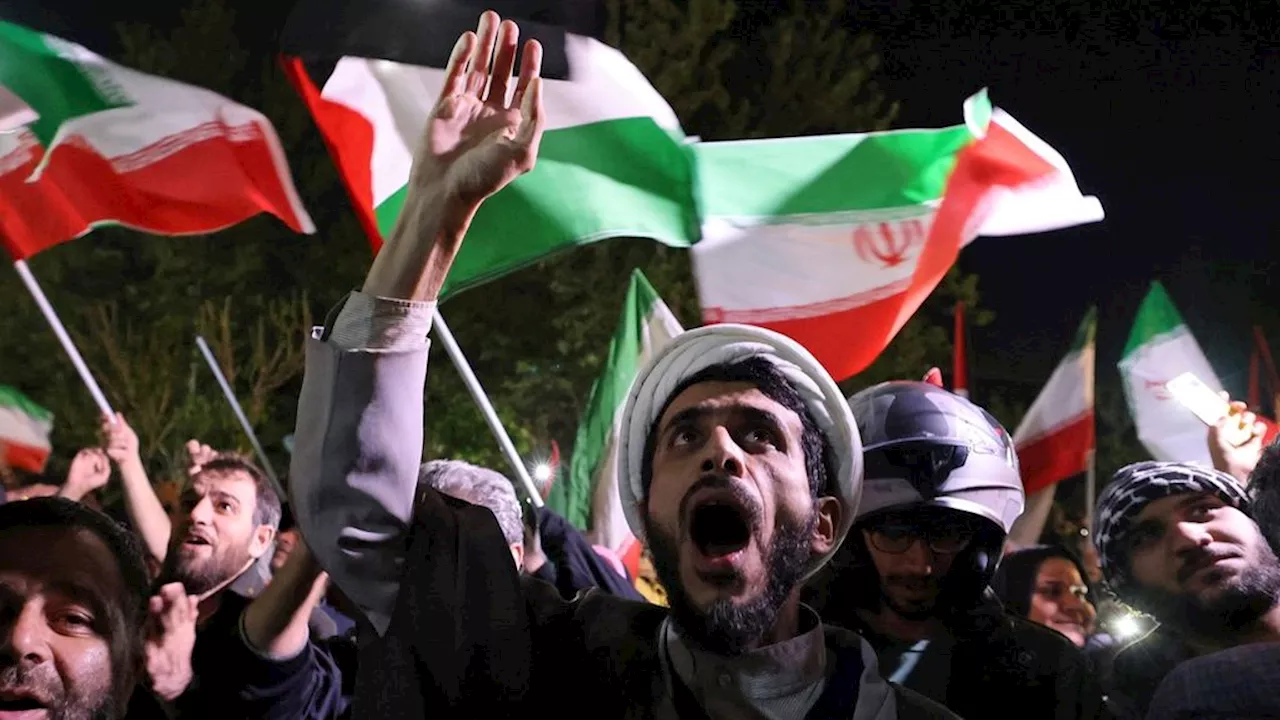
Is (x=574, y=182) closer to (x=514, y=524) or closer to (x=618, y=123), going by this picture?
(x=618, y=123)

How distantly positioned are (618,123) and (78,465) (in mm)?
2582

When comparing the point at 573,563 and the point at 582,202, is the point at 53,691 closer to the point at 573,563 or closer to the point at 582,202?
the point at 573,563

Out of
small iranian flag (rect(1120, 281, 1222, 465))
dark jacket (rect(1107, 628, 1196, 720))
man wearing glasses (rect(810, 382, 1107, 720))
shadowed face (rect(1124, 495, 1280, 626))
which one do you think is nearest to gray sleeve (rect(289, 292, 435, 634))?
man wearing glasses (rect(810, 382, 1107, 720))

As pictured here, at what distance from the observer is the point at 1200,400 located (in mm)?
4516

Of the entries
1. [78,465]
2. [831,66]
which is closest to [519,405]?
[831,66]

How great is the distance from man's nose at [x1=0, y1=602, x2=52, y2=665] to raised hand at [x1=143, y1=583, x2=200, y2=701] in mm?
366

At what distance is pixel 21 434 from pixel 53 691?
5.58 meters

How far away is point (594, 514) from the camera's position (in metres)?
6.08

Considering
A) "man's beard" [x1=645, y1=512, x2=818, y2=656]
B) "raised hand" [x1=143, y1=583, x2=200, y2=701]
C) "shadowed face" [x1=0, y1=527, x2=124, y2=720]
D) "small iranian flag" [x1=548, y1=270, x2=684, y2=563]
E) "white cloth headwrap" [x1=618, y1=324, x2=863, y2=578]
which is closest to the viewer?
"man's beard" [x1=645, y1=512, x2=818, y2=656]

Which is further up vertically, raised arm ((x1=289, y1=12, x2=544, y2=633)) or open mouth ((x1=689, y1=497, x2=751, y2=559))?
raised arm ((x1=289, y1=12, x2=544, y2=633))

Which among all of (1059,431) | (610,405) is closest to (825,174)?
(610,405)

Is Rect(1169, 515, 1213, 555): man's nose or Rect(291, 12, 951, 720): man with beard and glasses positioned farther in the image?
Rect(1169, 515, 1213, 555): man's nose

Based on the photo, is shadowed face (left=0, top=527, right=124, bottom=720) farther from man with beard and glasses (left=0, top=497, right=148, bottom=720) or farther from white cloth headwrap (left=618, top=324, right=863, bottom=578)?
white cloth headwrap (left=618, top=324, right=863, bottom=578)

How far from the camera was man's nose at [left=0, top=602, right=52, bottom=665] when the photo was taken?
2213mm
